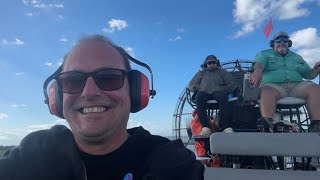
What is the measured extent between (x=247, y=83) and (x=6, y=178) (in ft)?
12.0

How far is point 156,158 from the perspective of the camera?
1.59 meters

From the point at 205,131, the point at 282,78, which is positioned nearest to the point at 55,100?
the point at 205,131

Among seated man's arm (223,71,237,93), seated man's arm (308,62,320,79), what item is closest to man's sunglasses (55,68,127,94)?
seated man's arm (223,71,237,93)

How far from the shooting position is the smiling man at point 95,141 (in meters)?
1.53

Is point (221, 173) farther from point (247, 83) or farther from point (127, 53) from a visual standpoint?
point (127, 53)

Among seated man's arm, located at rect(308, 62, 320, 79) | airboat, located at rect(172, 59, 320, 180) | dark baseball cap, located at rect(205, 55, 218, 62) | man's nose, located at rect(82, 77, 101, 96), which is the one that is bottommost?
airboat, located at rect(172, 59, 320, 180)

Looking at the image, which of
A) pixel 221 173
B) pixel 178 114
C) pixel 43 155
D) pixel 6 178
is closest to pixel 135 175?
pixel 43 155

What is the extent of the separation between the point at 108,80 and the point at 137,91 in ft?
0.67

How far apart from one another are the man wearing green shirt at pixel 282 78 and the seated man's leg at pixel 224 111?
578mm

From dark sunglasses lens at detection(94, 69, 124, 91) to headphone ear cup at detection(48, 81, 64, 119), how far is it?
0.78 ft

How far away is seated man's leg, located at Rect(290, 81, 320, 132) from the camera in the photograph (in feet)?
14.6

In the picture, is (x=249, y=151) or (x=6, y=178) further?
(x=249, y=151)

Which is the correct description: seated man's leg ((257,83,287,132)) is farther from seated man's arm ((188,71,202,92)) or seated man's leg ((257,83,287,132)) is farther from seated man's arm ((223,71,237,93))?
seated man's arm ((188,71,202,92))

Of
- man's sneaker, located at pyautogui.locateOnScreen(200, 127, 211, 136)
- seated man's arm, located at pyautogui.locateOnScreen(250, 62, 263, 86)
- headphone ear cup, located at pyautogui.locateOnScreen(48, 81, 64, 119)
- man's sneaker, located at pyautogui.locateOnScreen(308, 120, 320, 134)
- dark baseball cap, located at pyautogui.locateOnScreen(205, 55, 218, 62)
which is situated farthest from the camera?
dark baseball cap, located at pyautogui.locateOnScreen(205, 55, 218, 62)
